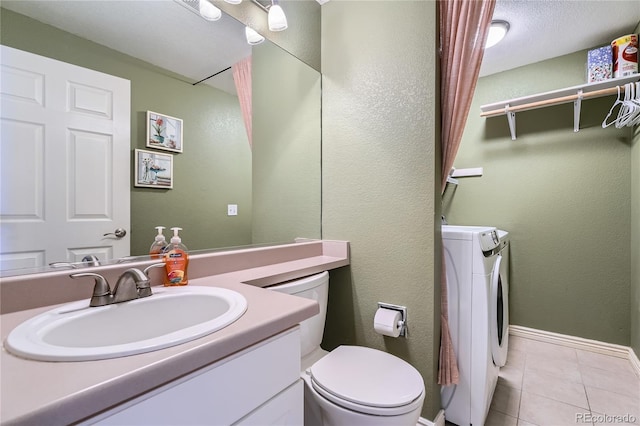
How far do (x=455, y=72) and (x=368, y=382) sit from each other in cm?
145

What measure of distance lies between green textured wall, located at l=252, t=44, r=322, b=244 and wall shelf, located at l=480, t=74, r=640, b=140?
1812 millimetres

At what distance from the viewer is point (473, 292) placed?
1433 millimetres

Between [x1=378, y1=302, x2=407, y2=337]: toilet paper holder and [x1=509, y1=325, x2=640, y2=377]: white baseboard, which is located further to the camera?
[x1=509, y1=325, x2=640, y2=377]: white baseboard

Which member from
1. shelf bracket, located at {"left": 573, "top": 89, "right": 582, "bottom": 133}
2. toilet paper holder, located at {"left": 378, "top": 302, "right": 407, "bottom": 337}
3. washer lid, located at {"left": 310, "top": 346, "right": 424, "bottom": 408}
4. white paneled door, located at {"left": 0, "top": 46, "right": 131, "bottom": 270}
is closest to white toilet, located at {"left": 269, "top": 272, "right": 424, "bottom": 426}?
washer lid, located at {"left": 310, "top": 346, "right": 424, "bottom": 408}

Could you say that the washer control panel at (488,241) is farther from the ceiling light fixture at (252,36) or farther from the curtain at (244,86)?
the ceiling light fixture at (252,36)

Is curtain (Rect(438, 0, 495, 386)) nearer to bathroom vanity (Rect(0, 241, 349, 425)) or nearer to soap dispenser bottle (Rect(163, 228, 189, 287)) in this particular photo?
bathroom vanity (Rect(0, 241, 349, 425))

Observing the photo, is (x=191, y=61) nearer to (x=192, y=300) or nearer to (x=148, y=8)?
(x=148, y=8)

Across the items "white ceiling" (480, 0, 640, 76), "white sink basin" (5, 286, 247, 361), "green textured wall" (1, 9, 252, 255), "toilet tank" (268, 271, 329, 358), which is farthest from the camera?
"white ceiling" (480, 0, 640, 76)

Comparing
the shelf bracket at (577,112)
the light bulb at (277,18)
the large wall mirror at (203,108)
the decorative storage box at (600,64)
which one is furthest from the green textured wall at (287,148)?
the decorative storage box at (600,64)

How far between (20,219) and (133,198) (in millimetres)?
315

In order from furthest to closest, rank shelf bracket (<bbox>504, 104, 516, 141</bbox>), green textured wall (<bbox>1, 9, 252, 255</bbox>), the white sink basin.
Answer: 1. shelf bracket (<bbox>504, 104, 516, 141</bbox>)
2. green textured wall (<bbox>1, 9, 252, 255</bbox>)
3. the white sink basin

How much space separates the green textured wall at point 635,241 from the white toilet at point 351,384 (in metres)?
2.08

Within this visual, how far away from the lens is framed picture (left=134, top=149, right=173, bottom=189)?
110cm

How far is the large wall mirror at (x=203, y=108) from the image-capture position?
960 mm
